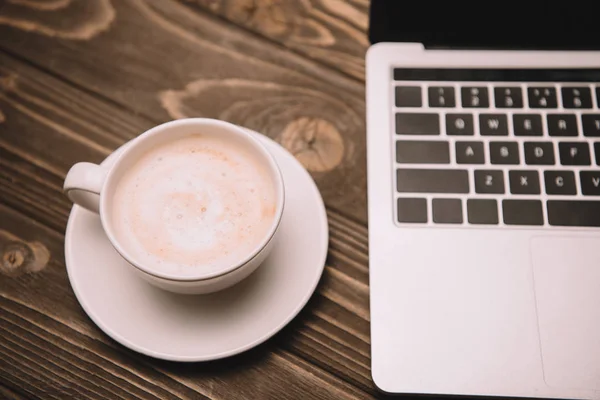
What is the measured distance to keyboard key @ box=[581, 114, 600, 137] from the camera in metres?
0.55

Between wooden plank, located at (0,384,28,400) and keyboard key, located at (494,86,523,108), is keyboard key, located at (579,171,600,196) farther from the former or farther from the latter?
wooden plank, located at (0,384,28,400)

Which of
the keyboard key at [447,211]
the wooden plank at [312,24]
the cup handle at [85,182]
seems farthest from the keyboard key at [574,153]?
the cup handle at [85,182]

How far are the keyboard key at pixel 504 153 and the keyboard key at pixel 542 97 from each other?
0.05m

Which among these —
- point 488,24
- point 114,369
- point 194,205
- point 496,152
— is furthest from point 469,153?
point 114,369

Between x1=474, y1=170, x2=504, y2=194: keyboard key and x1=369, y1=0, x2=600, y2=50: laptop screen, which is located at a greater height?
x1=369, y1=0, x2=600, y2=50: laptop screen

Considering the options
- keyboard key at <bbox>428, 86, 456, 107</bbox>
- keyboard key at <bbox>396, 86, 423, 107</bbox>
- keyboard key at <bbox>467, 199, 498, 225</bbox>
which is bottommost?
keyboard key at <bbox>467, 199, 498, 225</bbox>

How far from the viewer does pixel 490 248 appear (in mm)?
525

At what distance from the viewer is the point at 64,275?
0.56 metres

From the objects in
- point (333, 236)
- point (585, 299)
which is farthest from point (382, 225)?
point (585, 299)

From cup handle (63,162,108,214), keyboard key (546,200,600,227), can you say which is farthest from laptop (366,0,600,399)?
cup handle (63,162,108,214)

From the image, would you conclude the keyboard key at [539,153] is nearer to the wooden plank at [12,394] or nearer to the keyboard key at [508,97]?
the keyboard key at [508,97]

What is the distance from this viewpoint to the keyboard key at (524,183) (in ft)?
1.75

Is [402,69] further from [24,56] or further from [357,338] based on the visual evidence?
[24,56]

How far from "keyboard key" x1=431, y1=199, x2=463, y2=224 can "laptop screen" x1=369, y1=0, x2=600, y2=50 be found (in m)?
0.16
